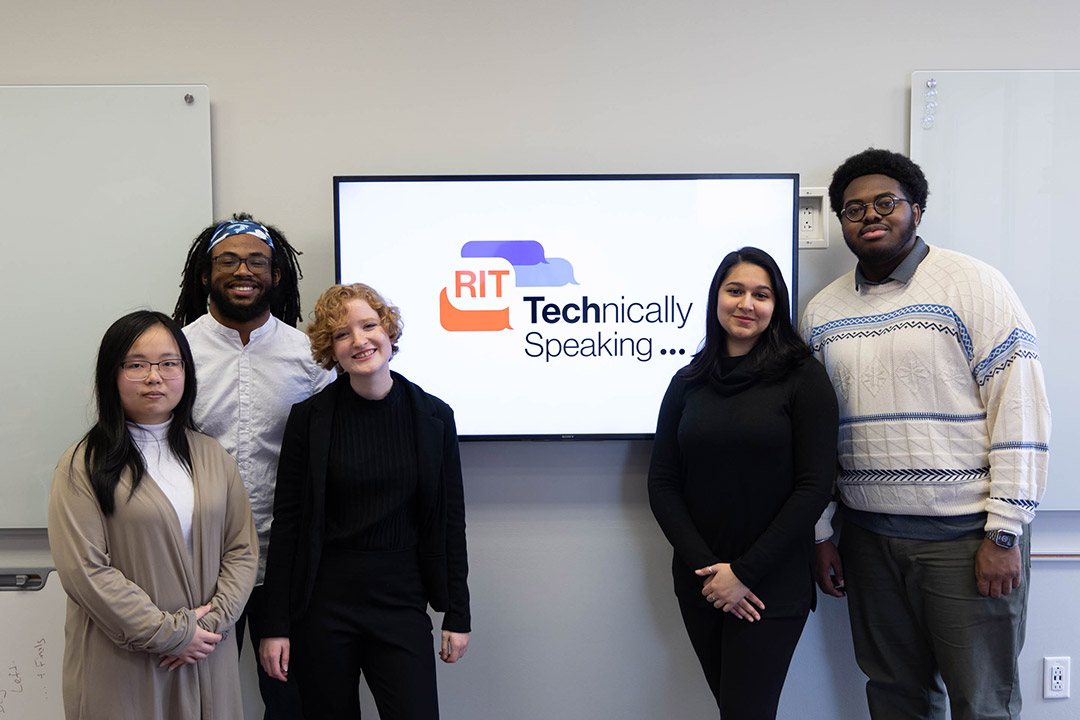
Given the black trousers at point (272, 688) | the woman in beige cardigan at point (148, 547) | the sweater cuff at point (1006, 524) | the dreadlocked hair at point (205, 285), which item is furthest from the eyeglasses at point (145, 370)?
the sweater cuff at point (1006, 524)

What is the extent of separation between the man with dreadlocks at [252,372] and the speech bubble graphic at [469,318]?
416 mm

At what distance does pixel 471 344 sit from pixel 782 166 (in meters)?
1.21

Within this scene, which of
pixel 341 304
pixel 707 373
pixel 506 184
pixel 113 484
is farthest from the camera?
pixel 506 184

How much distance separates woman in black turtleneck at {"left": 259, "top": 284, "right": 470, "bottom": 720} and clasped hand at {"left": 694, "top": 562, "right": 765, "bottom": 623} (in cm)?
66

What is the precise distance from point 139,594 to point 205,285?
944mm

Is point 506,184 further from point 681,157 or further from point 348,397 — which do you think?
point 348,397

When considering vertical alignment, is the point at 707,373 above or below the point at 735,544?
above

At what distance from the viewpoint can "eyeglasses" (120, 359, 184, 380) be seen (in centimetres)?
157

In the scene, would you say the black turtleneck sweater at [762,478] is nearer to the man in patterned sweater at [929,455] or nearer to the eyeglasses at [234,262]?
the man in patterned sweater at [929,455]

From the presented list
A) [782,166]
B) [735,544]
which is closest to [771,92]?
[782,166]

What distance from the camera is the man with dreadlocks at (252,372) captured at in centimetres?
186

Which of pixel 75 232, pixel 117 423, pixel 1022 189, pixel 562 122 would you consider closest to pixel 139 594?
pixel 117 423

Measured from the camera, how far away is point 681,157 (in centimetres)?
233

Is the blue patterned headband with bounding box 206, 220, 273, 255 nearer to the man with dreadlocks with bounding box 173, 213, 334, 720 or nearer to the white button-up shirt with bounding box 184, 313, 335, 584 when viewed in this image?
the man with dreadlocks with bounding box 173, 213, 334, 720
